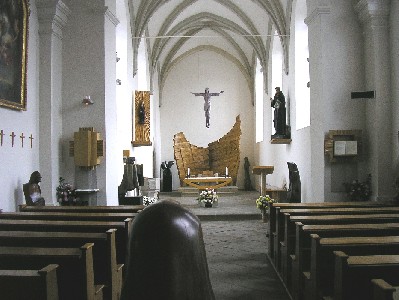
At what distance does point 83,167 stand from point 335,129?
4.53 m

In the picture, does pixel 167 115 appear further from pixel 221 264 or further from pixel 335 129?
pixel 221 264

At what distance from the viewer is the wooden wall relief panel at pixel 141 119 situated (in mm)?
12539

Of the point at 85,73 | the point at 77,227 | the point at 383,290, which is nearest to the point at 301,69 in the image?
the point at 85,73

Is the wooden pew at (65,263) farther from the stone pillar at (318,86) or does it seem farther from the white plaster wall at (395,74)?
the white plaster wall at (395,74)

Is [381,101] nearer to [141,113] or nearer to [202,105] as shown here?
[141,113]

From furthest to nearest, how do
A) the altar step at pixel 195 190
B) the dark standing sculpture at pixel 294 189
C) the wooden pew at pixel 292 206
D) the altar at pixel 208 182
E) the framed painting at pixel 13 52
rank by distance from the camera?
the altar step at pixel 195 190
the altar at pixel 208 182
the dark standing sculpture at pixel 294 189
the framed painting at pixel 13 52
the wooden pew at pixel 292 206

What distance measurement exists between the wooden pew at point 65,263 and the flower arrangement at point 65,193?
4.71m

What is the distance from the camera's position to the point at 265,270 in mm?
5375

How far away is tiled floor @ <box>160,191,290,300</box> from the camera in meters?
4.53

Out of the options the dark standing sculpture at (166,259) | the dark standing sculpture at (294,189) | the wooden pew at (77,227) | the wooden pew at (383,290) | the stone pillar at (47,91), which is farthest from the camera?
the dark standing sculpture at (294,189)

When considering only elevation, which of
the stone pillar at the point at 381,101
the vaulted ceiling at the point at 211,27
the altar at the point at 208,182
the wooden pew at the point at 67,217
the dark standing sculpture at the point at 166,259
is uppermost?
the vaulted ceiling at the point at 211,27

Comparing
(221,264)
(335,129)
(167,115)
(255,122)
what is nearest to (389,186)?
(335,129)

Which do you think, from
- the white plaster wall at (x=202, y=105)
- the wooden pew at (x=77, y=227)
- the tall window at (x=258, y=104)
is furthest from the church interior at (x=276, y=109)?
the white plaster wall at (x=202, y=105)

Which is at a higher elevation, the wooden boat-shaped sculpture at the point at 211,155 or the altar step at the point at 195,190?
the wooden boat-shaped sculpture at the point at 211,155
